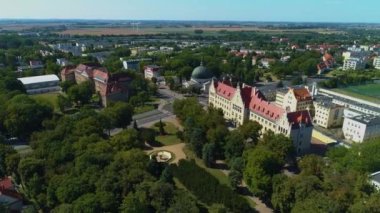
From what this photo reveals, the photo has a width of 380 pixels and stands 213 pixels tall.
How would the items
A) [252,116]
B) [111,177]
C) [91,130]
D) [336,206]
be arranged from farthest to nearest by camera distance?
[252,116] < [91,130] < [111,177] < [336,206]

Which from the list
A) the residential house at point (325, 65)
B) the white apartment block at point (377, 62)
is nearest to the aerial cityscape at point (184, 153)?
the residential house at point (325, 65)

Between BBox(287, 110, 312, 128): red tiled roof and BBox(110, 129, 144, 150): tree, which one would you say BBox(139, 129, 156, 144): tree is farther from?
BBox(287, 110, 312, 128): red tiled roof

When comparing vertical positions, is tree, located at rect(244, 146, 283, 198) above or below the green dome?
below

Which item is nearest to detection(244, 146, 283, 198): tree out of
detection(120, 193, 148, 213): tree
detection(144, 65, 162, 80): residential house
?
detection(120, 193, 148, 213): tree

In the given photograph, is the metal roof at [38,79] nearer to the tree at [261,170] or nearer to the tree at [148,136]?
the tree at [148,136]

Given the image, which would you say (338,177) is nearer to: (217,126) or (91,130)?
(217,126)

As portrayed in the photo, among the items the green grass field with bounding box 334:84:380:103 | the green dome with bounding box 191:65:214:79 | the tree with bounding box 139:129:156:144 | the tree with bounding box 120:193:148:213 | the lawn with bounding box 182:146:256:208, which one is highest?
the green dome with bounding box 191:65:214:79

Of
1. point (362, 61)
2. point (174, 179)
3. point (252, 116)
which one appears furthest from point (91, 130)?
point (362, 61)
